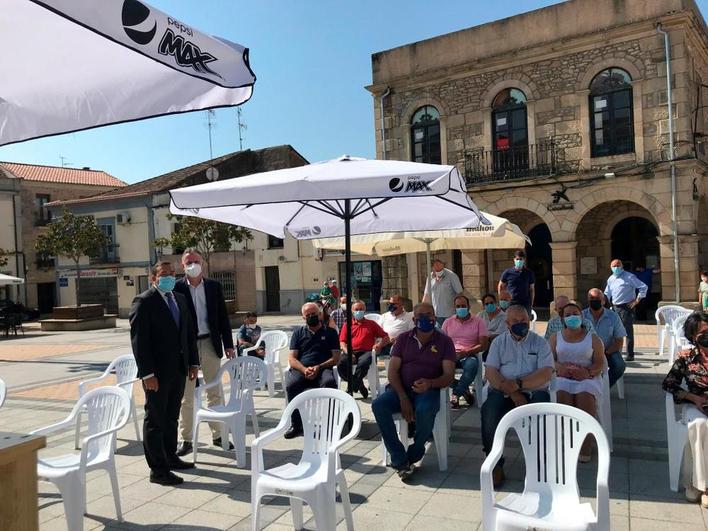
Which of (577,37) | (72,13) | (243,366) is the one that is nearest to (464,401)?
(243,366)

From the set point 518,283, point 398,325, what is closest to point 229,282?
point 518,283

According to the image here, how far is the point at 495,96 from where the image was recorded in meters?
17.7

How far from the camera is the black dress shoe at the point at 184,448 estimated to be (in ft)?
17.8

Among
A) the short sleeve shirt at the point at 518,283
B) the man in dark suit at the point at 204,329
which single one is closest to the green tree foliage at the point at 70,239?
the short sleeve shirt at the point at 518,283

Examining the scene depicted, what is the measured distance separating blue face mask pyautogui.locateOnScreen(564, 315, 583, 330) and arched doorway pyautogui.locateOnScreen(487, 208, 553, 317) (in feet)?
46.0

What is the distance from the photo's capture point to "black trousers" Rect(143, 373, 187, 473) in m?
4.68

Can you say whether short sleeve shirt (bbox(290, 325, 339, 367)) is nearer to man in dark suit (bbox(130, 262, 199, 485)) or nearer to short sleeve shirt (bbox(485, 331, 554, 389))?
man in dark suit (bbox(130, 262, 199, 485))

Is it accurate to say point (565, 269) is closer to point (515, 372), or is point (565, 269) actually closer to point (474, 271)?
point (474, 271)

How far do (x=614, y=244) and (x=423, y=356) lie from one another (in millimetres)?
15429

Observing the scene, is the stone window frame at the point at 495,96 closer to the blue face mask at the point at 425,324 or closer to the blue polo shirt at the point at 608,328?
the blue polo shirt at the point at 608,328

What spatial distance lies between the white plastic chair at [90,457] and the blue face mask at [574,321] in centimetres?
371

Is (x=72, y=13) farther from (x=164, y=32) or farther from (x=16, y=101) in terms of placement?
(x=16, y=101)

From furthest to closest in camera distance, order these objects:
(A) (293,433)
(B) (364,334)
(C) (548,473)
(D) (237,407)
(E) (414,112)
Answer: (E) (414,112)
(B) (364,334)
(A) (293,433)
(D) (237,407)
(C) (548,473)

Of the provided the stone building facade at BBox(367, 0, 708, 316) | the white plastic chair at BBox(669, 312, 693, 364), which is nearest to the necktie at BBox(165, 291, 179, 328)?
the white plastic chair at BBox(669, 312, 693, 364)
